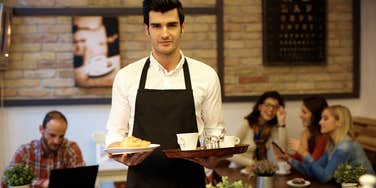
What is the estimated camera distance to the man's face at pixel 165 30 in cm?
176

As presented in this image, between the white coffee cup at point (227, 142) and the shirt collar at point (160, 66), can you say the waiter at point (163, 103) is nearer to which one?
the shirt collar at point (160, 66)

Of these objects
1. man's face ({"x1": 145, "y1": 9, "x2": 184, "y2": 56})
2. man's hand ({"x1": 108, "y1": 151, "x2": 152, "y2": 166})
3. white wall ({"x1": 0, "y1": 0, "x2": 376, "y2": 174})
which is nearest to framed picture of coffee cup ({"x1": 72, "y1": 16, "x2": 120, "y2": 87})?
white wall ({"x1": 0, "y1": 0, "x2": 376, "y2": 174})

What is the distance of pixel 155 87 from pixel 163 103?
0.08 meters

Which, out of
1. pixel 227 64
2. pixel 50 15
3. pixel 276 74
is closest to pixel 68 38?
pixel 50 15

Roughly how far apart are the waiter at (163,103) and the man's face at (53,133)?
1602 millimetres

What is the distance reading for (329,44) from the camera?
4723mm

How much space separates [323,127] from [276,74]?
1211 mm

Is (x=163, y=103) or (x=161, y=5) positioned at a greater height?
(x=161, y=5)

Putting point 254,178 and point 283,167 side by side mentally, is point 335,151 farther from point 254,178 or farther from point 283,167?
point 254,178

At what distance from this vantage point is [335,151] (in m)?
3.27

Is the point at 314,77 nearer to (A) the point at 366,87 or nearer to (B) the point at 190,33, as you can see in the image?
(A) the point at 366,87

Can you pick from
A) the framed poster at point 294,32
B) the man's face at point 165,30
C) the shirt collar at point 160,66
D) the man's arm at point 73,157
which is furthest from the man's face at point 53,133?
the framed poster at point 294,32

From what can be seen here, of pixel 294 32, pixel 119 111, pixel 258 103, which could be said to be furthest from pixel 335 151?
pixel 119 111

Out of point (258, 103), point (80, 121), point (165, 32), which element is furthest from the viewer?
point (80, 121)
